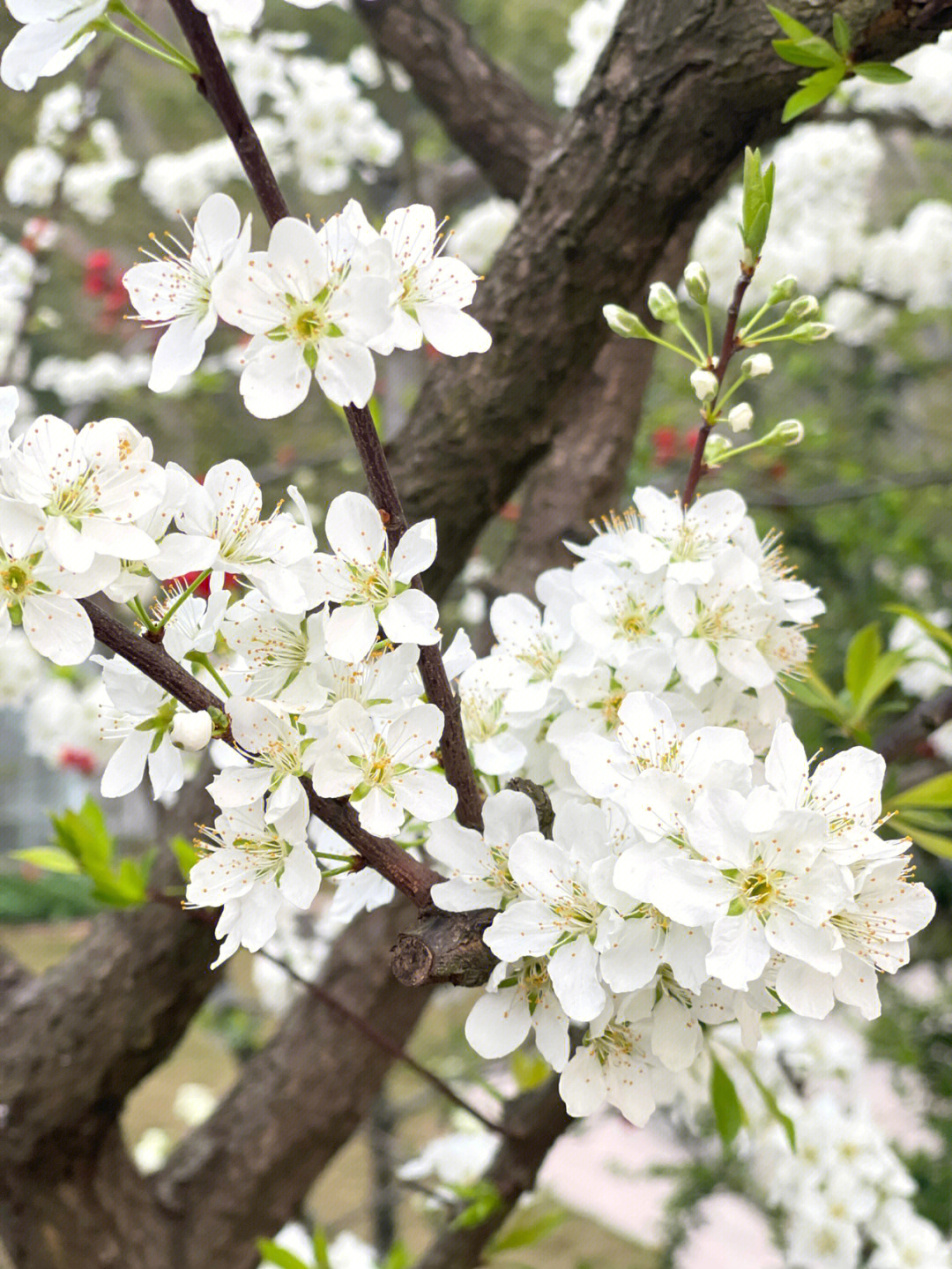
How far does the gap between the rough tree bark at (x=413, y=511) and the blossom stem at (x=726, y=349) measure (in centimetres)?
41

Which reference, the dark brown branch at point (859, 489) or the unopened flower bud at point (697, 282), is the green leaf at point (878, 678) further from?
the dark brown branch at point (859, 489)

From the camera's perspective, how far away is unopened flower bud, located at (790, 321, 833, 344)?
1.78 feet

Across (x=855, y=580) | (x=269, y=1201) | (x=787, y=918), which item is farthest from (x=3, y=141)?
(x=787, y=918)

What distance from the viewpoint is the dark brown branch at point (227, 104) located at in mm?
438

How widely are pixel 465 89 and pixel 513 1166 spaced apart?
129 centimetres

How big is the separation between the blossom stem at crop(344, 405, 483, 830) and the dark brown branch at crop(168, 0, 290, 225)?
0.30ft

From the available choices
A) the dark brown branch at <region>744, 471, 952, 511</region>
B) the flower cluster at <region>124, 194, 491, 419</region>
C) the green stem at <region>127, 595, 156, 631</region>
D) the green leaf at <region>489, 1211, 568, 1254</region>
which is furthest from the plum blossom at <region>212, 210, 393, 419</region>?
the dark brown branch at <region>744, 471, 952, 511</region>

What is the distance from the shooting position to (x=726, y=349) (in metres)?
0.58

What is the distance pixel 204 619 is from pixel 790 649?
0.32 meters

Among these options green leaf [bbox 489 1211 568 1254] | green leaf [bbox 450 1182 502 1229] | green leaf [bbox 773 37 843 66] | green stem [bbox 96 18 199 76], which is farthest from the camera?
green leaf [bbox 489 1211 568 1254]

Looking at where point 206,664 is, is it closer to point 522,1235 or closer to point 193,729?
point 193,729

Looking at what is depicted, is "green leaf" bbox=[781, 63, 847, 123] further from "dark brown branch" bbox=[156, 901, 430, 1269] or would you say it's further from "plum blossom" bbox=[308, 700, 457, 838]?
"dark brown branch" bbox=[156, 901, 430, 1269]

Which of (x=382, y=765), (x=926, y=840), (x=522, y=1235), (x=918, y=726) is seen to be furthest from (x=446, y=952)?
(x=522, y=1235)

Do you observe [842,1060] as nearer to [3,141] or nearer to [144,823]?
[144,823]
